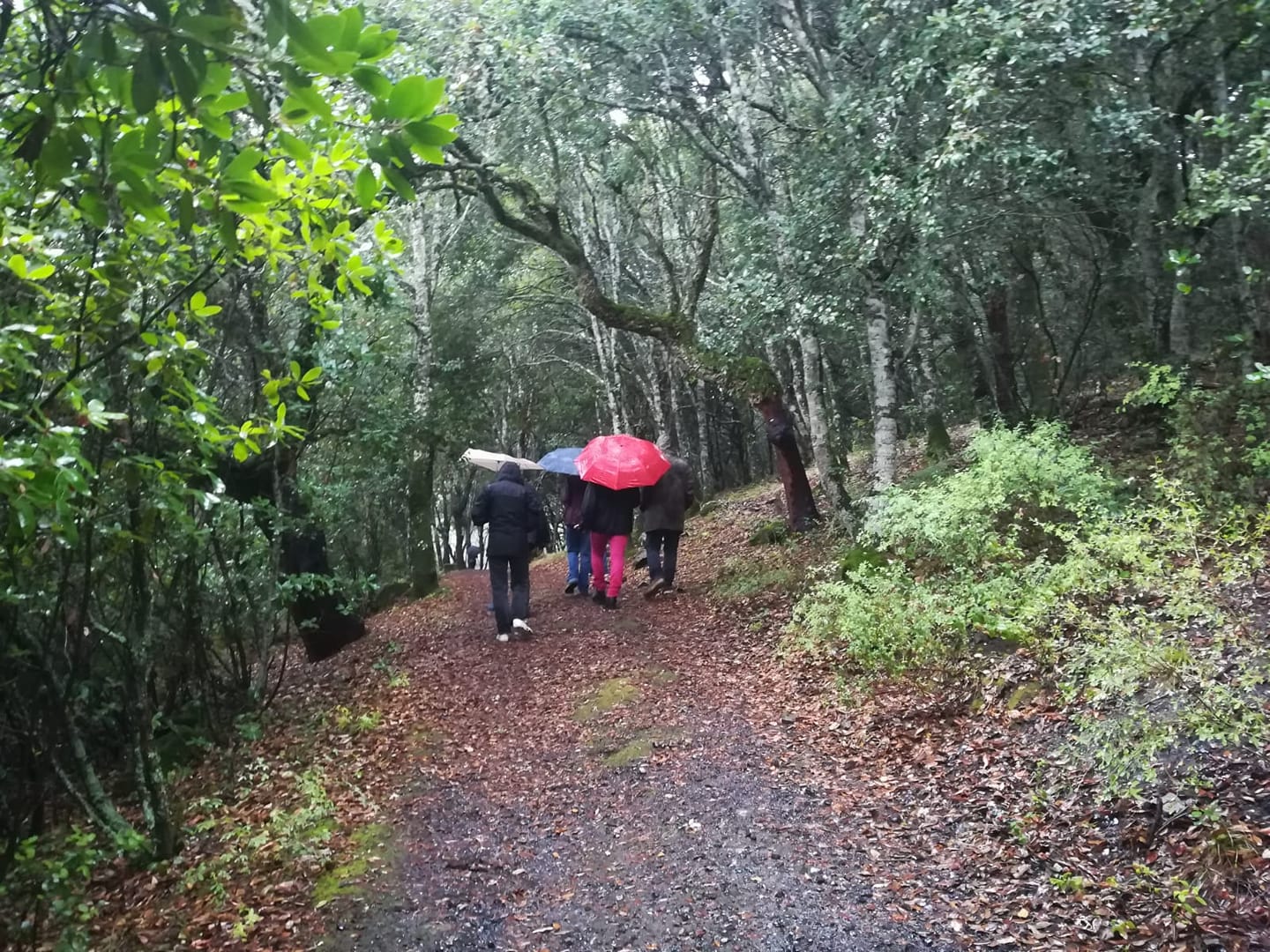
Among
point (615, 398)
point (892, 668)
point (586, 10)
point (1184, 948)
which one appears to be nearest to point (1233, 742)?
point (1184, 948)

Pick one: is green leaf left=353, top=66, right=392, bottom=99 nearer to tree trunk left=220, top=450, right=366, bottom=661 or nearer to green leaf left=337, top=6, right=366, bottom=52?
green leaf left=337, top=6, right=366, bottom=52

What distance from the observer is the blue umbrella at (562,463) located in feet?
41.5

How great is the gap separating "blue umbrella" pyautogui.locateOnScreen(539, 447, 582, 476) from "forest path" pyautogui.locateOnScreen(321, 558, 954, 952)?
121 inches

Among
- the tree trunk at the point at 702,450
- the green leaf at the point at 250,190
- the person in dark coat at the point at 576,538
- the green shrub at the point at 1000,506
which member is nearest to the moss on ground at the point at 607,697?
the green shrub at the point at 1000,506

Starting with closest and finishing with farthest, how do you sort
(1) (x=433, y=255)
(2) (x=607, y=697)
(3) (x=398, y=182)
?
1. (3) (x=398, y=182)
2. (2) (x=607, y=697)
3. (1) (x=433, y=255)

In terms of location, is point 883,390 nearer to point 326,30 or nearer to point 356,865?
point 356,865

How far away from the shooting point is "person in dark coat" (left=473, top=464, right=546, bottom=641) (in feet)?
34.1

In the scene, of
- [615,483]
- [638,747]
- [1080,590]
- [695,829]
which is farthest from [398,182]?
[615,483]

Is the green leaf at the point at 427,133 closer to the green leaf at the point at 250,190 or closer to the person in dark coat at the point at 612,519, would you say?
the green leaf at the point at 250,190

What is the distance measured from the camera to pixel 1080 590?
6348 millimetres

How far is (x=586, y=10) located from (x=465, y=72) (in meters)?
1.96

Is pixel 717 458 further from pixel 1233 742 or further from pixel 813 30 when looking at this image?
pixel 1233 742

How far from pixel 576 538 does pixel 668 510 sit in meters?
1.76

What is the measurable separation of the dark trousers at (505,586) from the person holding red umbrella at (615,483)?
1.34 metres
